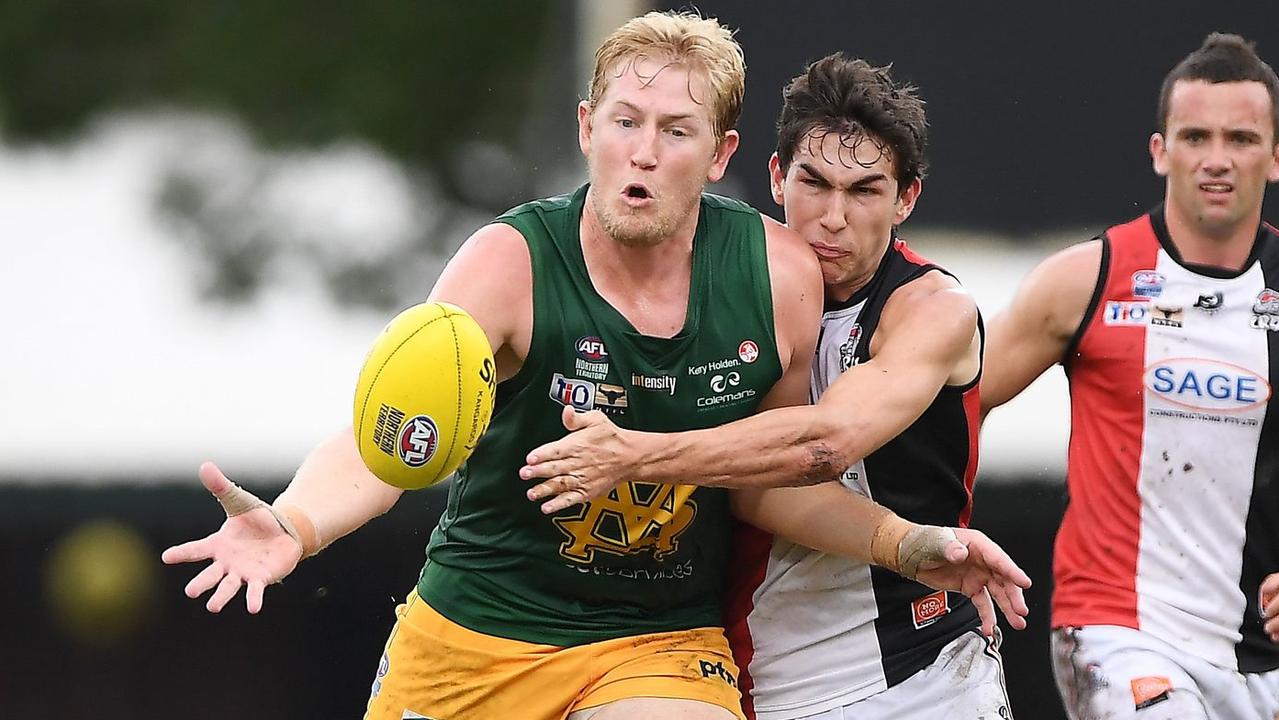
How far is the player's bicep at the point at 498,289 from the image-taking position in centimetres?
377

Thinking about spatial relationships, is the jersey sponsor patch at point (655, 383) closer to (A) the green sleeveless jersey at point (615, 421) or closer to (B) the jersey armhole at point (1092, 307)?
(A) the green sleeveless jersey at point (615, 421)

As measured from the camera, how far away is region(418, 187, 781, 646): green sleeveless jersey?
387cm

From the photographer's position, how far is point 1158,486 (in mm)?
4848

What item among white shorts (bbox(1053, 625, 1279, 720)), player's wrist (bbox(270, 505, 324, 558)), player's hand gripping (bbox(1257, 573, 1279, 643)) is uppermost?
player's wrist (bbox(270, 505, 324, 558))

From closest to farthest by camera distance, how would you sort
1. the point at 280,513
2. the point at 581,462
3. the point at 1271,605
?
the point at 581,462, the point at 280,513, the point at 1271,605

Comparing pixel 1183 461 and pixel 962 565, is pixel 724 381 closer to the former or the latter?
pixel 962 565

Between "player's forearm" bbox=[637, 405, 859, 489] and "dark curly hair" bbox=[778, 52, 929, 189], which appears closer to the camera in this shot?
"player's forearm" bbox=[637, 405, 859, 489]

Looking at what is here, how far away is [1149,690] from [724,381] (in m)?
1.66

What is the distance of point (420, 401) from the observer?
134 inches

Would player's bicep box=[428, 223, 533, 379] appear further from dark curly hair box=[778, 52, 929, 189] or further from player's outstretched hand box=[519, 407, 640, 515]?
dark curly hair box=[778, 52, 929, 189]

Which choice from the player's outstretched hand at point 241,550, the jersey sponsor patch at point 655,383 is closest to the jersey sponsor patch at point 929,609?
the jersey sponsor patch at point 655,383

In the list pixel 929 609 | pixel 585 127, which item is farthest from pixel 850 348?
pixel 585 127

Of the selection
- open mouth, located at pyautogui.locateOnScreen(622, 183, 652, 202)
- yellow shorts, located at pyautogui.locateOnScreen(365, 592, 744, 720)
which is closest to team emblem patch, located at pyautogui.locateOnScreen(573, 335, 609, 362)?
open mouth, located at pyautogui.locateOnScreen(622, 183, 652, 202)

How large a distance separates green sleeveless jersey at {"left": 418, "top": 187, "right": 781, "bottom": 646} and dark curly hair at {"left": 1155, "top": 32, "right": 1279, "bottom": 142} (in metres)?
1.76
